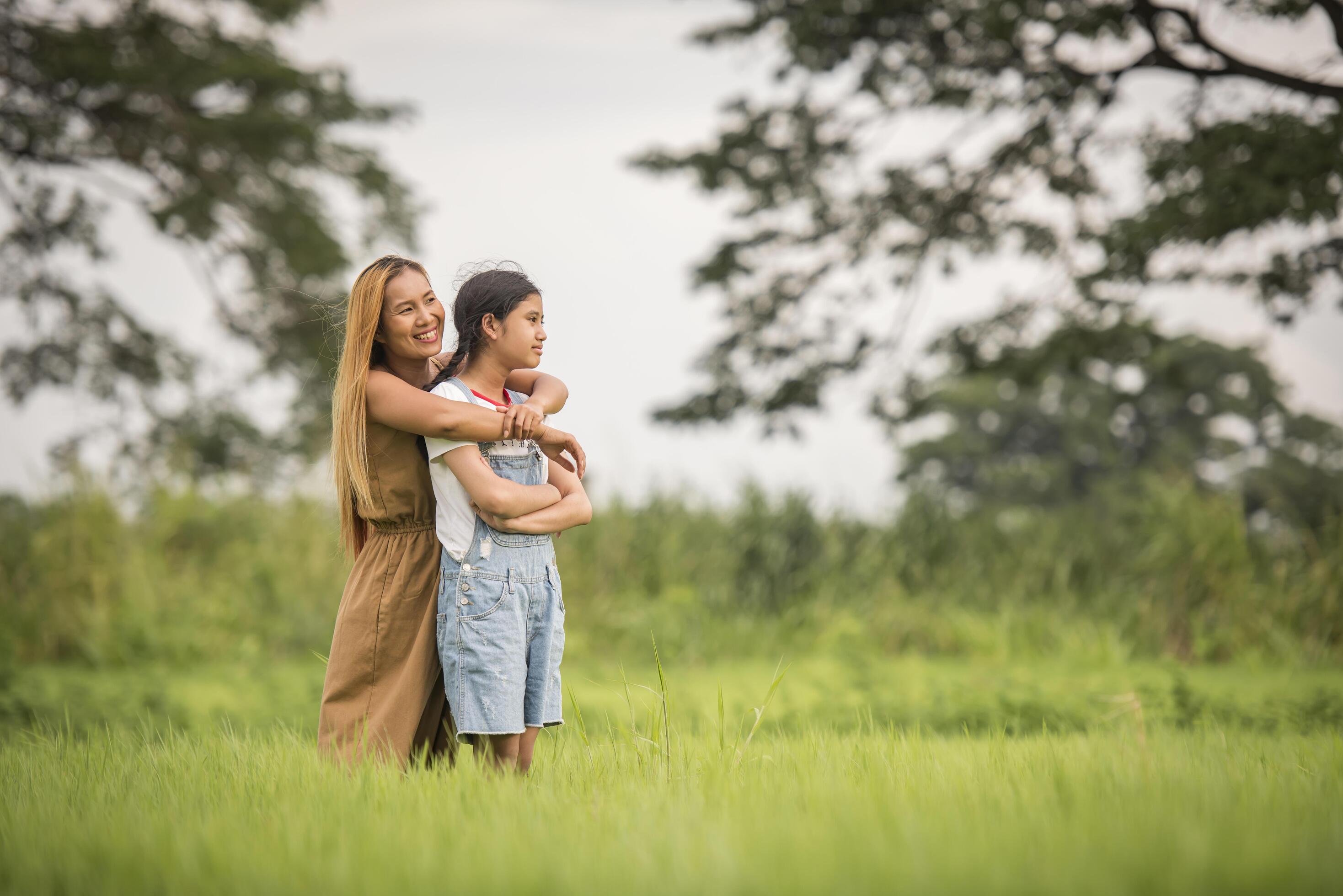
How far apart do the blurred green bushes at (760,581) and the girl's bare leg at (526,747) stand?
5821 millimetres

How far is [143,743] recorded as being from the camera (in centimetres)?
386

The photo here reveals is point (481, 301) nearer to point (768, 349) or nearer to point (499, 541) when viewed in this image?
point (499, 541)

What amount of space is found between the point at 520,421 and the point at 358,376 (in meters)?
0.54

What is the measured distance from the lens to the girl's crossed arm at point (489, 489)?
9.25 feet

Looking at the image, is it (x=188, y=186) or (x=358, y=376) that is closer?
(x=358, y=376)

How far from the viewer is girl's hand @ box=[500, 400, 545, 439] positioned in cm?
288

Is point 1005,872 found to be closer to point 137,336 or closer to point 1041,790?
point 1041,790

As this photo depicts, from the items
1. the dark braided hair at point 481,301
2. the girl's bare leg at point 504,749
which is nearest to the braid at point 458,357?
the dark braided hair at point 481,301

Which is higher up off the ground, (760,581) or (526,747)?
(526,747)

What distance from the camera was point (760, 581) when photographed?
10.6m

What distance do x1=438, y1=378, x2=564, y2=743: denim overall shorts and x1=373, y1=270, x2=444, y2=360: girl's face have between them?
0.24 metres

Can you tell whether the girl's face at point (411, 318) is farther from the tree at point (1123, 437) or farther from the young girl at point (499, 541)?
the tree at point (1123, 437)

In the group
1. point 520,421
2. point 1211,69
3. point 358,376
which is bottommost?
point 520,421

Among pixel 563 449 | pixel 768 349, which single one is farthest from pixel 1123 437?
pixel 563 449
